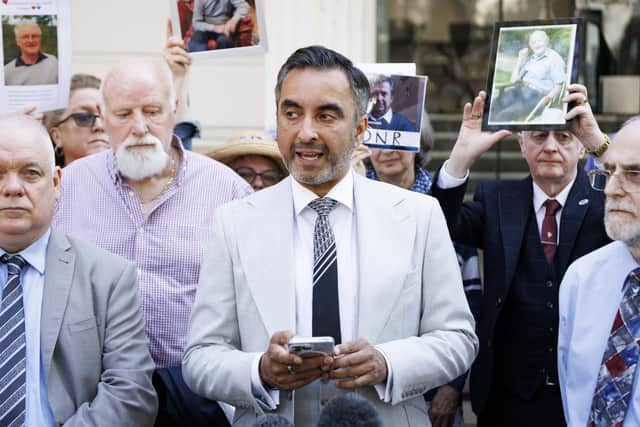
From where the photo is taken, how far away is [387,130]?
4766mm

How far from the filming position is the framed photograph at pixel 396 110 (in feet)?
15.5

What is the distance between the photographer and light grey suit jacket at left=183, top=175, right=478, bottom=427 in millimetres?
3381

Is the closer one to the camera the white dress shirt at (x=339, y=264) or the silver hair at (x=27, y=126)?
the white dress shirt at (x=339, y=264)

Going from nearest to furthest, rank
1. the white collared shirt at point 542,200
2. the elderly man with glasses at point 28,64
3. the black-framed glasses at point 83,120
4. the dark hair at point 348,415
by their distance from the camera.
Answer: the dark hair at point 348,415, the white collared shirt at point 542,200, the elderly man with glasses at point 28,64, the black-framed glasses at point 83,120

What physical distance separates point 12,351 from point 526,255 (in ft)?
7.02

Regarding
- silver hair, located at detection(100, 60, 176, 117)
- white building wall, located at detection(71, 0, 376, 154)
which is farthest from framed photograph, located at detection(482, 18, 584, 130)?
white building wall, located at detection(71, 0, 376, 154)

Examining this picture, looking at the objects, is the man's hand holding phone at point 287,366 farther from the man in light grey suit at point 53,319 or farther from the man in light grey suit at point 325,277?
the man in light grey suit at point 53,319

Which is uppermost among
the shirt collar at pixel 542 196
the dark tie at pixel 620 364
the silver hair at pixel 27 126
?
the silver hair at pixel 27 126

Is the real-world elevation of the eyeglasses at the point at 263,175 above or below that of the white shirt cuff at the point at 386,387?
above

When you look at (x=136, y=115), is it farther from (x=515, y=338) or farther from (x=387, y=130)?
(x=515, y=338)

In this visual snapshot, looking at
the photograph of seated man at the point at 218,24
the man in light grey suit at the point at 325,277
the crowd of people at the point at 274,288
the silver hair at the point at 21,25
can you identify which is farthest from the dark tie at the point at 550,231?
the silver hair at the point at 21,25

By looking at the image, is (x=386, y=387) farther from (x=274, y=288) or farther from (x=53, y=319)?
(x=53, y=319)

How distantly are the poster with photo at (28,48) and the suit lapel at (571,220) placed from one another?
2.32 m

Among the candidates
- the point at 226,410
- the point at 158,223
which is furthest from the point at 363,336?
the point at 158,223
